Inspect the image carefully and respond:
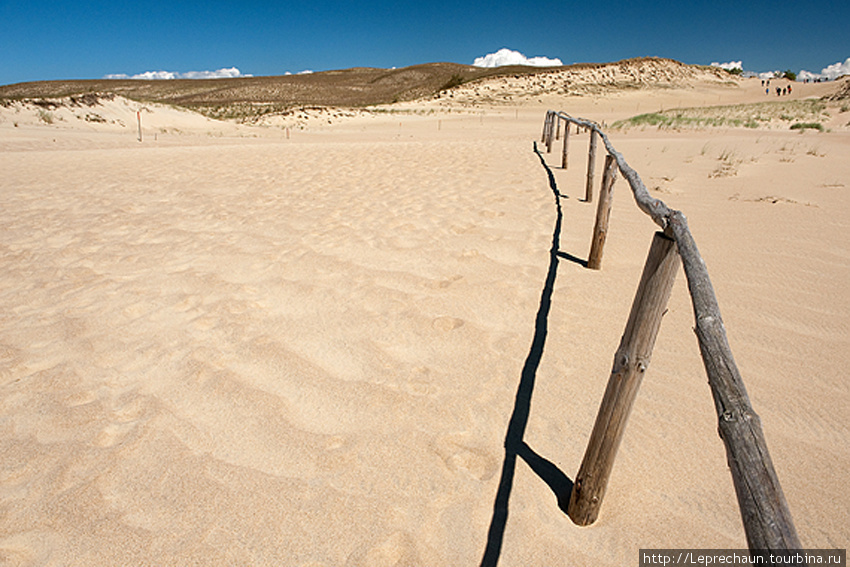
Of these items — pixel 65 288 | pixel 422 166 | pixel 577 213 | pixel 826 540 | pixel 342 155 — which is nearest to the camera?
pixel 826 540

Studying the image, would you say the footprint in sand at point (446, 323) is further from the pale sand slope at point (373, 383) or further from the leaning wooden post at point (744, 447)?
the leaning wooden post at point (744, 447)

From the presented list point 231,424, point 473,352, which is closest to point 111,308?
point 231,424

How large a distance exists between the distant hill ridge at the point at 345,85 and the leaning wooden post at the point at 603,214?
98.3 feet

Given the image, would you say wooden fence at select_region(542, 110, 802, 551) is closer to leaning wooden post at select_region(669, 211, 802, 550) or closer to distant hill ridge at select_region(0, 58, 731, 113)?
leaning wooden post at select_region(669, 211, 802, 550)

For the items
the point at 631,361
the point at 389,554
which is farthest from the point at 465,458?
the point at 631,361

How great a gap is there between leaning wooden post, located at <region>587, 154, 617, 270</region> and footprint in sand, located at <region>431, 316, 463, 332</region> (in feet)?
5.10

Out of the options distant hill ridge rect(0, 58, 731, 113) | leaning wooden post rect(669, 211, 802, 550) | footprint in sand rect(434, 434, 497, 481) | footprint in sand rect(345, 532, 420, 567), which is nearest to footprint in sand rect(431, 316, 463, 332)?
footprint in sand rect(434, 434, 497, 481)

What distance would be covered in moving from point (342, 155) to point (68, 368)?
30.3 ft

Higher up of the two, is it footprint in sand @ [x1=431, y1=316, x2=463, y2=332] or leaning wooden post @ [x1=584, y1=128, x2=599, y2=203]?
leaning wooden post @ [x1=584, y1=128, x2=599, y2=203]

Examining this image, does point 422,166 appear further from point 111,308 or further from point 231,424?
point 231,424

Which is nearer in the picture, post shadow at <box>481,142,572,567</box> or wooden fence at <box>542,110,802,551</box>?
wooden fence at <box>542,110,802,551</box>

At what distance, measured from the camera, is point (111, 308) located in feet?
11.5

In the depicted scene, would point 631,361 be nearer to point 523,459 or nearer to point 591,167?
point 523,459

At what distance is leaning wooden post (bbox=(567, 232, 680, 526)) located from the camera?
163 cm
